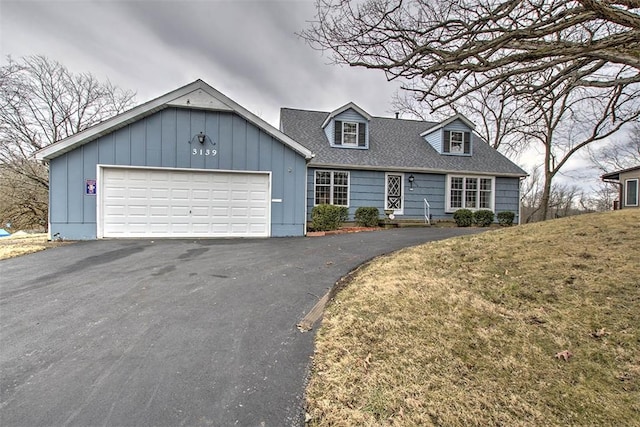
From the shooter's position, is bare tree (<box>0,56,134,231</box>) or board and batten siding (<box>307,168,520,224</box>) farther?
bare tree (<box>0,56,134,231</box>)

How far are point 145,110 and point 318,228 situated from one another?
6.84 metres

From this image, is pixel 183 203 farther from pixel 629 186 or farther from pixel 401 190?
pixel 629 186

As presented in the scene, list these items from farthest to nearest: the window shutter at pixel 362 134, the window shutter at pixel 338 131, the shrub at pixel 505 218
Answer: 1. the shrub at pixel 505 218
2. the window shutter at pixel 362 134
3. the window shutter at pixel 338 131

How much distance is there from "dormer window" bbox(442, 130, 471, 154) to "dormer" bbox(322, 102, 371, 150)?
4305 mm

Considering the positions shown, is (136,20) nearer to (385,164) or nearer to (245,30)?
(245,30)

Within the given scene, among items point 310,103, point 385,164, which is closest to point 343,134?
point 385,164

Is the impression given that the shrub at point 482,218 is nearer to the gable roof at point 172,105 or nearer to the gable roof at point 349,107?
the gable roof at point 349,107

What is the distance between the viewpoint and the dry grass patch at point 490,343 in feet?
6.94

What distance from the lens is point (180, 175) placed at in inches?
384

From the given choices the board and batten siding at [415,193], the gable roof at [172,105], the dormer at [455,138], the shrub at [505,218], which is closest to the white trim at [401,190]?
the board and batten siding at [415,193]

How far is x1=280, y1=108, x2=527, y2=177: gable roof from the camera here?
13453 mm

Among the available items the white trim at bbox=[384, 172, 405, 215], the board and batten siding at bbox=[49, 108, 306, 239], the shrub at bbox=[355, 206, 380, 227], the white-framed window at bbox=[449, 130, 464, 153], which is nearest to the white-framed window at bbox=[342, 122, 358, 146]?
the white trim at bbox=[384, 172, 405, 215]

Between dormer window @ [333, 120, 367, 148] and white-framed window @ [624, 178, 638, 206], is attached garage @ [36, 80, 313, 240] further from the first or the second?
white-framed window @ [624, 178, 638, 206]

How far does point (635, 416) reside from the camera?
79.2 inches
